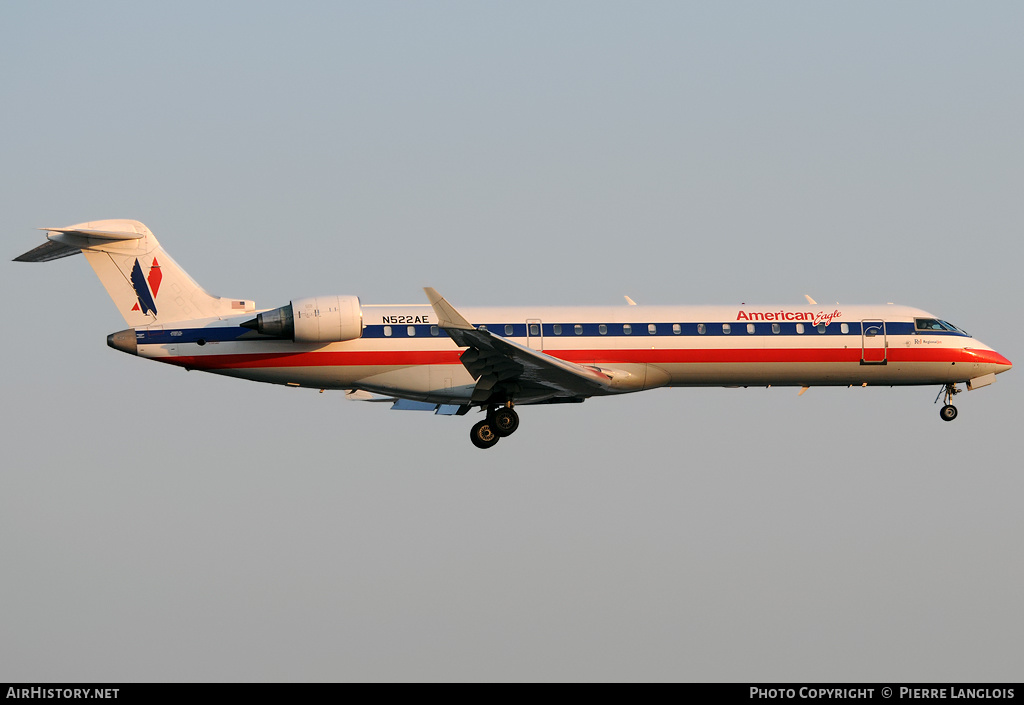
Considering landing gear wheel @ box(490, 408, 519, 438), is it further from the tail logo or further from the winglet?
the tail logo

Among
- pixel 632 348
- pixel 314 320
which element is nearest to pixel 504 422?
pixel 632 348

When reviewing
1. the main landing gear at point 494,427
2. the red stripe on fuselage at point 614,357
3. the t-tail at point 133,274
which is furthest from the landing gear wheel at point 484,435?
the t-tail at point 133,274

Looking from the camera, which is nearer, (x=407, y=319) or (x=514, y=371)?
(x=514, y=371)

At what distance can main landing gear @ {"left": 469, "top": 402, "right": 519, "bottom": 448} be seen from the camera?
29.9m

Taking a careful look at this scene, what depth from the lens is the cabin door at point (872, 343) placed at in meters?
31.6

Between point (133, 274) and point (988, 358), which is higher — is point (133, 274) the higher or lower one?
the higher one

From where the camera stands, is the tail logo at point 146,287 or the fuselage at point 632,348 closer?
the fuselage at point 632,348

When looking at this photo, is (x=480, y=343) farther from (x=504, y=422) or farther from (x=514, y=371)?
(x=504, y=422)

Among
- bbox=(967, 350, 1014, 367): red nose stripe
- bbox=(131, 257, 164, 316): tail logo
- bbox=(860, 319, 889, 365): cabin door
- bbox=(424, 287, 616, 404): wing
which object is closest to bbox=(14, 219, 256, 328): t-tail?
bbox=(131, 257, 164, 316): tail logo

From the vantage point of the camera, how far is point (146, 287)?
96.3ft

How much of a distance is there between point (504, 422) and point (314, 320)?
15.9 ft

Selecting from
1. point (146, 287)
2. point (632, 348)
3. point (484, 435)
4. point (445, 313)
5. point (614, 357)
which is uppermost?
point (146, 287)

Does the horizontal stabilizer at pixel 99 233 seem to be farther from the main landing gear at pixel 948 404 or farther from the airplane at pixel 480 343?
the main landing gear at pixel 948 404

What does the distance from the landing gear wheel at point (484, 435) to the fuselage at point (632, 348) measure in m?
0.75
